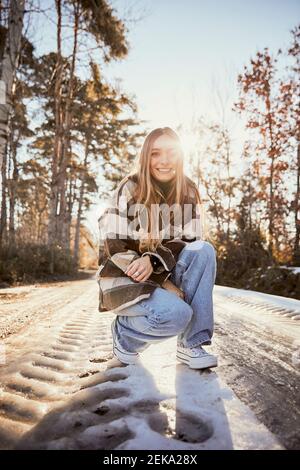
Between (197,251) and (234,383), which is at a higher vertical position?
(197,251)

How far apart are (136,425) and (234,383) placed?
58 centimetres

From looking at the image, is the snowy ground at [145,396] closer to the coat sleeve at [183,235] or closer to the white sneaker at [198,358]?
the white sneaker at [198,358]

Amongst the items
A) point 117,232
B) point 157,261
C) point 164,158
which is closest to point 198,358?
point 157,261

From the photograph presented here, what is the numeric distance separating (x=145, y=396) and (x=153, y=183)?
115 cm

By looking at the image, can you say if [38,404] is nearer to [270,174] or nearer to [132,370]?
[132,370]

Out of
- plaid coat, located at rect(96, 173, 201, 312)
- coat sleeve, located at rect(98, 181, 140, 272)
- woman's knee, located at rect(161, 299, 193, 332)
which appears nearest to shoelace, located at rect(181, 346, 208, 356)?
woman's knee, located at rect(161, 299, 193, 332)

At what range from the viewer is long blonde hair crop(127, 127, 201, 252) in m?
1.77

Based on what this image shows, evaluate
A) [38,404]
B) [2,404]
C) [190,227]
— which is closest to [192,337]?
[190,227]

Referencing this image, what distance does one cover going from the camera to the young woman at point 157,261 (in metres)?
1.55

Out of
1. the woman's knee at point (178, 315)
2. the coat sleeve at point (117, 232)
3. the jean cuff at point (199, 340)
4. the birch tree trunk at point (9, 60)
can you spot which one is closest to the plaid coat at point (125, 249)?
the coat sleeve at point (117, 232)

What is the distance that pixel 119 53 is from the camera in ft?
33.6

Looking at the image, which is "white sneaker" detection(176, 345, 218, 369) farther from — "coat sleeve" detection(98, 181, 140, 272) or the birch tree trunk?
the birch tree trunk

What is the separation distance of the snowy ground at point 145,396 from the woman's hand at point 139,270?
47 cm

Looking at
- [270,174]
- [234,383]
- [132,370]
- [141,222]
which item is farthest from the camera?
[270,174]
